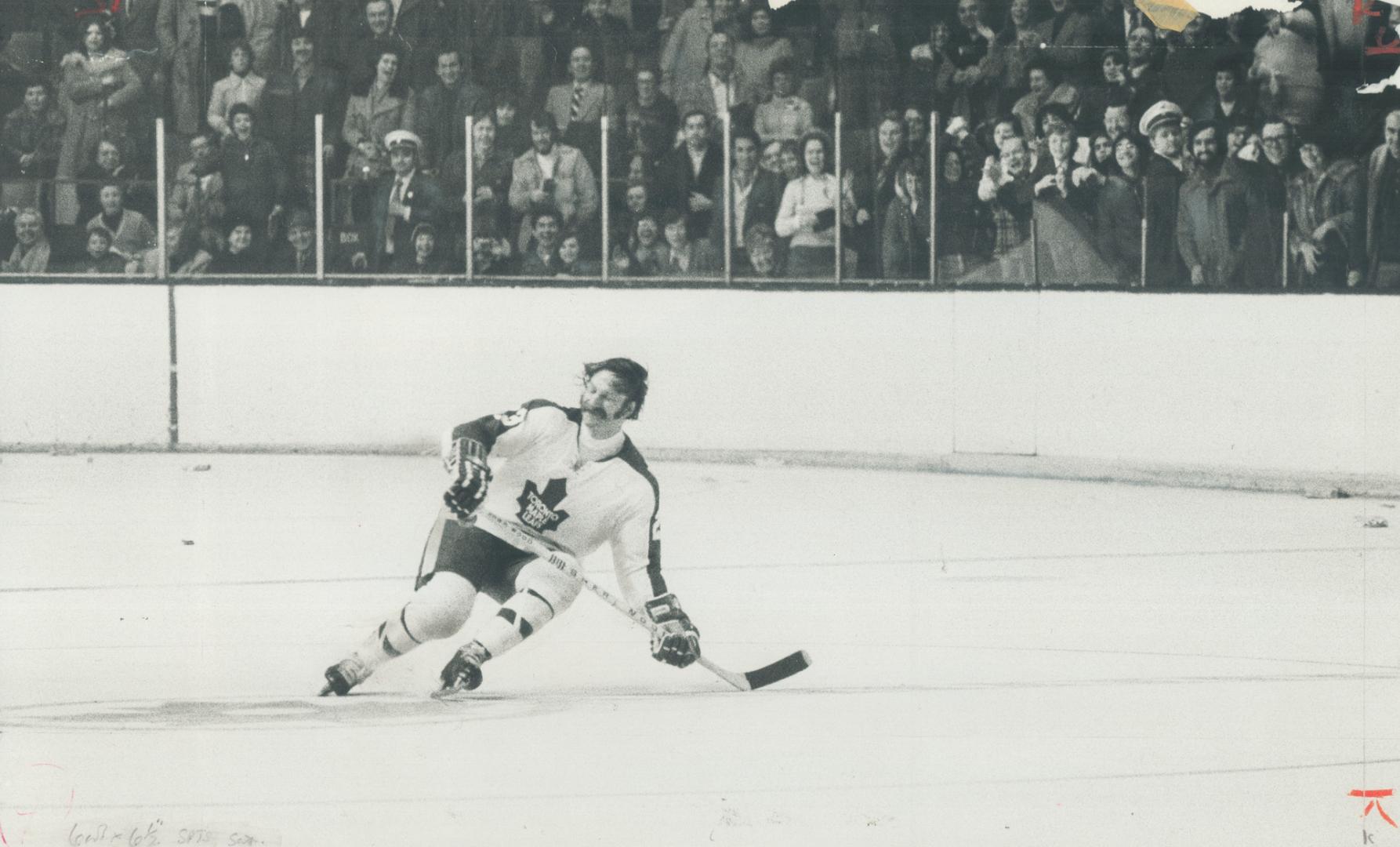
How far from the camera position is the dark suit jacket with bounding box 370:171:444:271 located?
12.8 metres

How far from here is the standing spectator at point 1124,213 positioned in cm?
1165

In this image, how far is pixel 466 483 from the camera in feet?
19.0

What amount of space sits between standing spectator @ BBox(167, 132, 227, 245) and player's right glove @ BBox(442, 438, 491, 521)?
24.8 feet

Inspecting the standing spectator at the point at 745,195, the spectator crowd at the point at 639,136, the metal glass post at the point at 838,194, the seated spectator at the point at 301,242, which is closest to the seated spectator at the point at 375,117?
the spectator crowd at the point at 639,136

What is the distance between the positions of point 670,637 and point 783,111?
7.07m

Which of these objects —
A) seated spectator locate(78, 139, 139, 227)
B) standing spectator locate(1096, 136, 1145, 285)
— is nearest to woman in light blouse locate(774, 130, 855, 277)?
standing spectator locate(1096, 136, 1145, 285)

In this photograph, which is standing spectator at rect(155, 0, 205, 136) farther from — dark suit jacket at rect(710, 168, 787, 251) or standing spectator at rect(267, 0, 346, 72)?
dark suit jacket at rect(710, 168, 787, 251)

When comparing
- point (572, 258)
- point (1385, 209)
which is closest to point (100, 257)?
point (572, 258)

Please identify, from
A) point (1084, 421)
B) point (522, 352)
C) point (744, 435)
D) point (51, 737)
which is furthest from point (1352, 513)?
point (51, 737)

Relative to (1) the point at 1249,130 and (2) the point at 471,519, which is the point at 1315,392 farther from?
(2) the point at 471,519

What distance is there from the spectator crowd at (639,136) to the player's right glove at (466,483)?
658 cm

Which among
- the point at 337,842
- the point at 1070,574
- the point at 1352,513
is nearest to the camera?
the point at 337,842

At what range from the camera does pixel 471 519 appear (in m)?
6.07

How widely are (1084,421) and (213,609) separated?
555 cm
